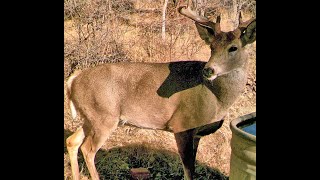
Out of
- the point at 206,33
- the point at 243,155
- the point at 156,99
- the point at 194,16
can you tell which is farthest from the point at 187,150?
the point at 194,16

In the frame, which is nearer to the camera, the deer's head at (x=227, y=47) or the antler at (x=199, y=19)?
the deer's head at (x=227, y=47)

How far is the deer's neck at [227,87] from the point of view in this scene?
4.75 m

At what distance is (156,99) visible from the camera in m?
4.99

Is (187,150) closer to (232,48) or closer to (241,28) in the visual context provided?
(232,48)

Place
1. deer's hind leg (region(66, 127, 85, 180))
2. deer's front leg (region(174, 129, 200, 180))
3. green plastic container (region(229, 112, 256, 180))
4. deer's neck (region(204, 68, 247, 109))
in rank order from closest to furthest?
green plastic container (region(229, 112, 256, 180)) → deer's neck (region(204, 68, 247, 109)) → deer's front leg (region(174, 129, 200, 180)) → deer's hind leg (region(66, 127, 85, 180))

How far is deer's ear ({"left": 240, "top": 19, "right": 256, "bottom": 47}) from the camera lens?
4.45 meters

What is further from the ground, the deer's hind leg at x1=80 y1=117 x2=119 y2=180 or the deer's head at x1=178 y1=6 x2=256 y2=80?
the deer's head at x1=178 y1=6 x2=256 y2=80

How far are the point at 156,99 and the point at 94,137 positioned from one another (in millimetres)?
652

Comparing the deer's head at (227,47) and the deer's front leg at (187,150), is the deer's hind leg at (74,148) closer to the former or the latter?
the deer's front leg at (187,150)

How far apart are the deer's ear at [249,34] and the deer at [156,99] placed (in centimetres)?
19

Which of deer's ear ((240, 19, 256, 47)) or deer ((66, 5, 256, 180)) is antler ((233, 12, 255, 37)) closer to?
deer's ear ((240, 19, 256, 47))

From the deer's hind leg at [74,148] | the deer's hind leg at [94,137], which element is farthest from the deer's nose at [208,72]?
the deer's hind leg at [74,148]

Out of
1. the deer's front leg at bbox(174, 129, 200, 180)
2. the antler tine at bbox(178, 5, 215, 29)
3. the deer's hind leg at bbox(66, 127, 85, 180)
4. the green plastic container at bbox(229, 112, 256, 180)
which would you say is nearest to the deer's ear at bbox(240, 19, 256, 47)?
the antler tine at bbox(178, 5, 215, 29)

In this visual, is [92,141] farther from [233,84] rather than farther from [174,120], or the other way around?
A: [233,84]
